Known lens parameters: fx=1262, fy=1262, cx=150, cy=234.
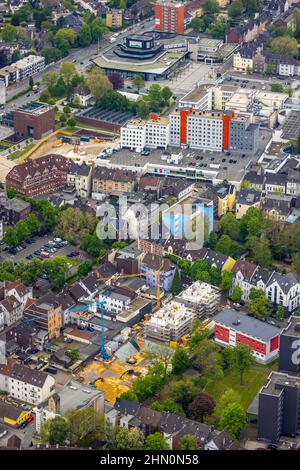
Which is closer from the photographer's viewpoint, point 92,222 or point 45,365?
point 45,365

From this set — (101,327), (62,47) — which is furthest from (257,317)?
(62,47)

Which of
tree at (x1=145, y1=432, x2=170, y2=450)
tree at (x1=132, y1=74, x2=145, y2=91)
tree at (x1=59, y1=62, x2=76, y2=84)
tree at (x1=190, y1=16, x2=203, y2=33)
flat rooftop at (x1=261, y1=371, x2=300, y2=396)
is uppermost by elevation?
flat rooftop at (x1=261, y1=371, x2=300, y2=396)

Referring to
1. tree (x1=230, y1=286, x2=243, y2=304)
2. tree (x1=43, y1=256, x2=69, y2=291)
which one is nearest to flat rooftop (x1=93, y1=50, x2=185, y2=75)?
tree (x1=43, y1=256, x2=69, y2=291)

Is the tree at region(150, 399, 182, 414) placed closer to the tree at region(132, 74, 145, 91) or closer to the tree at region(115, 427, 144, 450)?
the tree at region(115, 427, 144, 450)

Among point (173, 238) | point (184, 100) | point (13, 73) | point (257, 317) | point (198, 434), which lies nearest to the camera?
point (198, 434)

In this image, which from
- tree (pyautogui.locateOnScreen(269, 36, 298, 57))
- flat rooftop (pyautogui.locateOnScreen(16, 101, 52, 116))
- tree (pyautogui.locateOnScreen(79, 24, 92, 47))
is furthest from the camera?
tree (pyautogui.locateOnScreen(79, 24, 92, 47))

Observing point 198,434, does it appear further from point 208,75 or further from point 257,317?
point 208,75
